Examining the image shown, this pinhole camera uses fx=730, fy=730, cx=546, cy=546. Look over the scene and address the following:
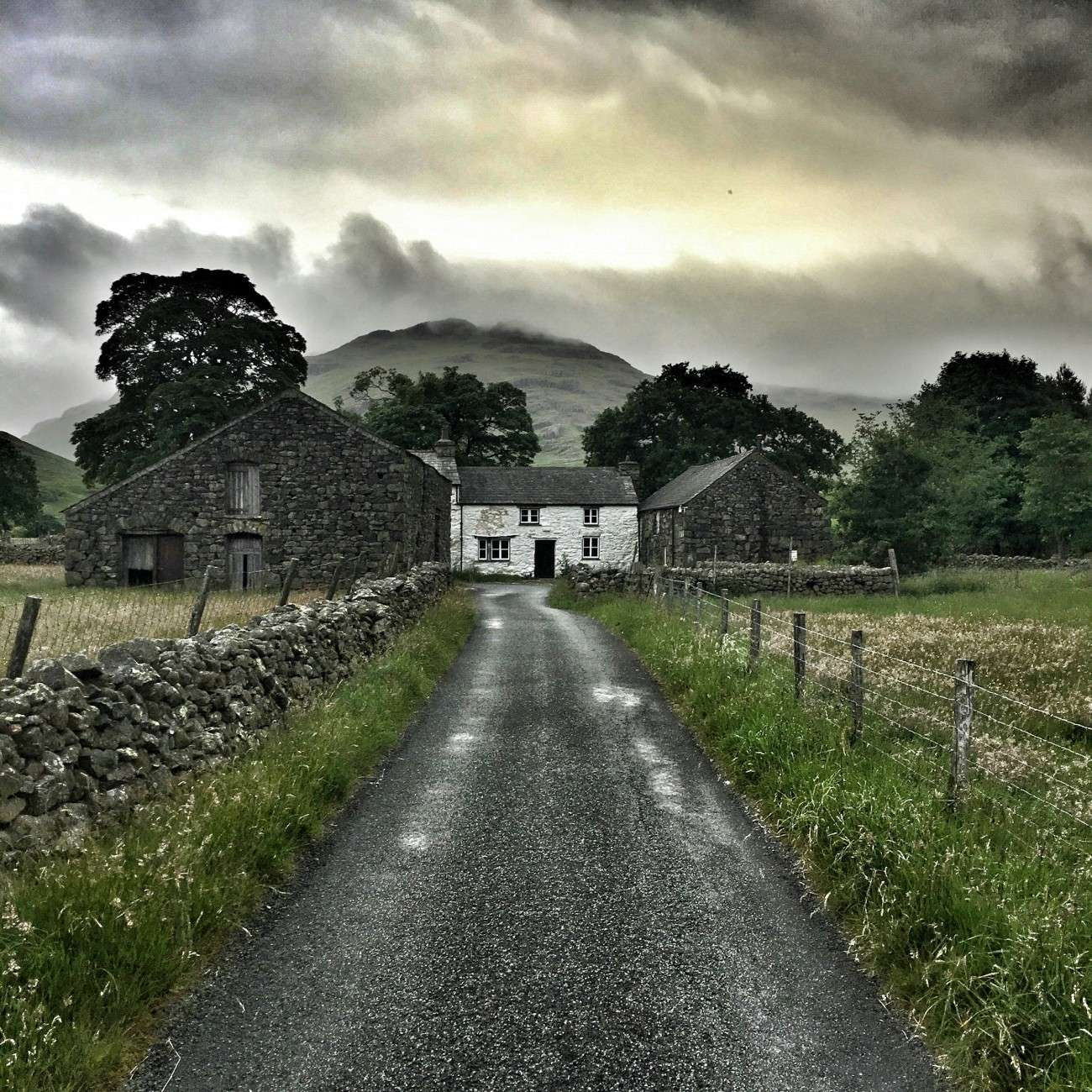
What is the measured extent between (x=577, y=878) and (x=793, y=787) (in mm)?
2221

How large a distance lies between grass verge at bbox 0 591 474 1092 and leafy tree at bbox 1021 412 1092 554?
1679 inches

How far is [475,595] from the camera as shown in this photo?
30.1m

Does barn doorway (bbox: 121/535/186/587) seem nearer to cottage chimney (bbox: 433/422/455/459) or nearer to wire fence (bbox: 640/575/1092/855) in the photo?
wire fence (bbox: 640/575/1092/855)

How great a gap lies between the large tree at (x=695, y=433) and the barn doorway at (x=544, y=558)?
590 inches

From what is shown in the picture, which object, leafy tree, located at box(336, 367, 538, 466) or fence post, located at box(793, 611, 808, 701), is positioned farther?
leafy tree, located at box(336, 367, 538, 466)

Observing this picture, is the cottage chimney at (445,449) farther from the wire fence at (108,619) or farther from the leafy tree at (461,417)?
the wire fence at (108,619)

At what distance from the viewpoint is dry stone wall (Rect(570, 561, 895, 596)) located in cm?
2644

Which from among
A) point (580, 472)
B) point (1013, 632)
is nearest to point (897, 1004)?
point (1013, 632)

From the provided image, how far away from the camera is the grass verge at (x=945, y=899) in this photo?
3.34 meters

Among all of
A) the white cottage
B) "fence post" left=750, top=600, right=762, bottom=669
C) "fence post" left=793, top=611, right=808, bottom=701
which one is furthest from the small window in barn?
"fence post" left=793, top=611, right=808, bottom=701

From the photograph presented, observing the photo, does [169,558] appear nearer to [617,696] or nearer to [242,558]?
[242,558]

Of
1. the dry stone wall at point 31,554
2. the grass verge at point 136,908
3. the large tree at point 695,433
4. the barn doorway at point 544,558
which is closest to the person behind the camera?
the grass verge at point 136,908

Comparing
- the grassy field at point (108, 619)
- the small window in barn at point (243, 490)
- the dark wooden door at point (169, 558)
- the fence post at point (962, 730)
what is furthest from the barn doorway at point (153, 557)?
the fence post at point (962, 730)

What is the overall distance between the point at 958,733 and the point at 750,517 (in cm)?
3283
